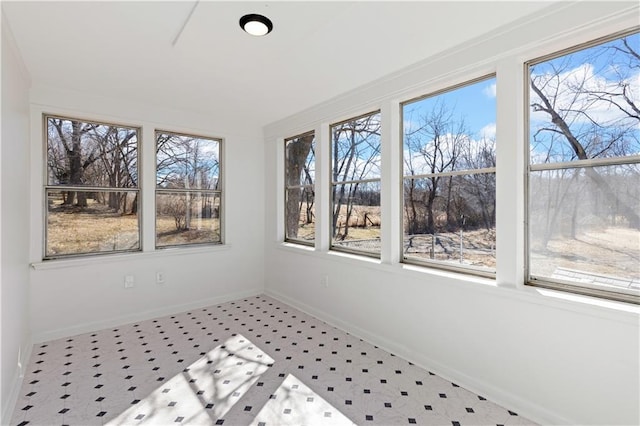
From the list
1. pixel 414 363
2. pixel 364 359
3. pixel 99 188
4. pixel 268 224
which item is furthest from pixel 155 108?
pixel 414 363

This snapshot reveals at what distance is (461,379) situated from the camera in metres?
2.44

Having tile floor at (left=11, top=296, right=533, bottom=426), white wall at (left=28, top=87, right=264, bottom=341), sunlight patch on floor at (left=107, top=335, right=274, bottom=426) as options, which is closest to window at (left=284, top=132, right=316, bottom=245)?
white wall at (left=28, top=87, right=264, bottom=341)

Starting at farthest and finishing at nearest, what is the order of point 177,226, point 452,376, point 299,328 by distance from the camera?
point 177,226 → point 299,328 → point 452,376

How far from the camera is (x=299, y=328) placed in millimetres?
3553

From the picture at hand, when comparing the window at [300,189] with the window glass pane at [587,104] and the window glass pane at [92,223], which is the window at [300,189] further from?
the window glass pane at [587,104]

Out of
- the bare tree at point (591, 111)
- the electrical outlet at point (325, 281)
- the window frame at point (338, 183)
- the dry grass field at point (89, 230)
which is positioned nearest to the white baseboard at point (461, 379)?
the electrical outlet at point (325, 281)

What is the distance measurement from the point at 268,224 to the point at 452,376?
3178mm

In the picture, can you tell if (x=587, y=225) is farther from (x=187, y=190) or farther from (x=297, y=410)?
(x=187, y=190)

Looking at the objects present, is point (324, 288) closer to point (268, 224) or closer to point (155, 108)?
point (268, 224)

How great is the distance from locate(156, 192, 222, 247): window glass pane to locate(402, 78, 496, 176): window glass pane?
2840 millimetres

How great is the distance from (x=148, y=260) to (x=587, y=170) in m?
4.37

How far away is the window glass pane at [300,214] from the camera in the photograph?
4.20 m

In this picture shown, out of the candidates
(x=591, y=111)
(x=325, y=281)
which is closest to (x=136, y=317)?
(x=325, y=281)

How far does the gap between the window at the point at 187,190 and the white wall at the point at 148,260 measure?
131 millimetres
